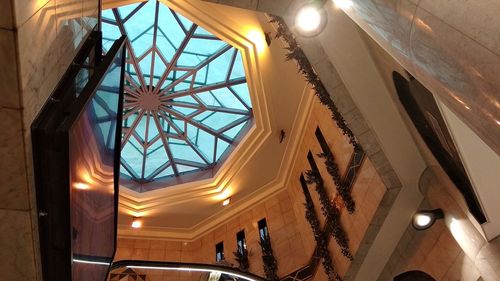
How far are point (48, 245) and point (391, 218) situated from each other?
6.14 meters

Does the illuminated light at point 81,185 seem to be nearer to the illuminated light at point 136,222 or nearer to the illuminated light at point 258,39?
the illuminated light at point 258,39

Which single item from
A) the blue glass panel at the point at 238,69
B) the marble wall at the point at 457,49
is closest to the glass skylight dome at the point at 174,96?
the blue glass panel at the point at 238,69

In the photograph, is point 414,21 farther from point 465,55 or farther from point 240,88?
point 240,88

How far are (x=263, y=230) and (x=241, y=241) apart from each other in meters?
0.99

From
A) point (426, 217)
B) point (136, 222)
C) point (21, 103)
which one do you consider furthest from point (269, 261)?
point (21, 103)

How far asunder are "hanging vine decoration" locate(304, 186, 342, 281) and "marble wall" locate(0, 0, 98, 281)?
718cm

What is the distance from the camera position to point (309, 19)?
5188 millimetres

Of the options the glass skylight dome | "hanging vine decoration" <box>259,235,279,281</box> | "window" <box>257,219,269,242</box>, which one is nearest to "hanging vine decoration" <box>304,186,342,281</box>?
"hanging vine decoration" <box>259,235,279,281</box>

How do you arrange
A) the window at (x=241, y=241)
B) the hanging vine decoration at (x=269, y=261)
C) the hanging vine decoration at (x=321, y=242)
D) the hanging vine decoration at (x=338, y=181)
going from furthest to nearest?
the window at (x=241, y=241), the hanging vine decoration at (x=269, y=261), the hanging vine decoration at (x=321, y=242), the hanging vine decoration at (x=338, y=181)

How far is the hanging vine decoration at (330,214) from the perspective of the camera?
8030mm

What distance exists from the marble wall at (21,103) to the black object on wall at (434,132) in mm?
4173

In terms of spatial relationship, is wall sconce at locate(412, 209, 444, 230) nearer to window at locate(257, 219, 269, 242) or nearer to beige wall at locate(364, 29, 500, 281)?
beige wall at locate(364, 29, 500, 281)

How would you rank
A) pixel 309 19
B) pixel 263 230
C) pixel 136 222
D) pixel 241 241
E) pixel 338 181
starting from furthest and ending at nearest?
pixel 136 222
pixel 241 241
pixel 263 230
pixel 338 181
pixel 309 19

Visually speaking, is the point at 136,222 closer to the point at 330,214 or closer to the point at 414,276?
the point at 330,214
